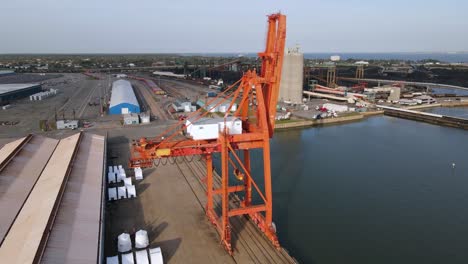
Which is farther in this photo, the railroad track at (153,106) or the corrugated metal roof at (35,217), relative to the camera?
the railroad track at (153,106)

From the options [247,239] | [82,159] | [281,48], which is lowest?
[247,239]

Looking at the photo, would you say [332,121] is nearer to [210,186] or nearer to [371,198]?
[371,198]

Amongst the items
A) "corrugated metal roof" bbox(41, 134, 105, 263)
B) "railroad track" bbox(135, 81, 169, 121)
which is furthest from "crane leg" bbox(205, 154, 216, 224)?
"railroad track" bbox(135, 81, 169, 121)

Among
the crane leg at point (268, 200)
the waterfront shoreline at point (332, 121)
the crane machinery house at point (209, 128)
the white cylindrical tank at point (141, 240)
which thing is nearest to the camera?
the white cylindrical tank at point (141, 240)

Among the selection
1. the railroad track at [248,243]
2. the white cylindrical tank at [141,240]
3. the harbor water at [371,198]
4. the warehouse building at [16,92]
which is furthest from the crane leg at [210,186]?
the warehouse building at [16,92]

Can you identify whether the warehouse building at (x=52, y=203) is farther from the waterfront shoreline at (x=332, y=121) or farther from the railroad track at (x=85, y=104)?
the waterfront shoreline at (x=332, y=121)

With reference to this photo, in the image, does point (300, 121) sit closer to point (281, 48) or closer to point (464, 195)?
point (464, 195)

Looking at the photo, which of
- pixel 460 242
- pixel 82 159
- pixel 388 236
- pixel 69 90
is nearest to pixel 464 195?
pixel 460 242
